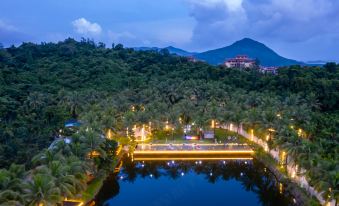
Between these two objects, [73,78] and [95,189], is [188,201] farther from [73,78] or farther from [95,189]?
[73,78]

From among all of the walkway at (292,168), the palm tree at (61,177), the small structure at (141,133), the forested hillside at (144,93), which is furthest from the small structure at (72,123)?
the palm tree at (61,177)

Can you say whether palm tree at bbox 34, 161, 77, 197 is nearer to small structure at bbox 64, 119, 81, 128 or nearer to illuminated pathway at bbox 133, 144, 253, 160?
illuminated pathway at bbox 133, 144, 253, 160

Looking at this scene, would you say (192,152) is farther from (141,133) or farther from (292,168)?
(292,168)

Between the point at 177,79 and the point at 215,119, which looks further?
the point at 177,79

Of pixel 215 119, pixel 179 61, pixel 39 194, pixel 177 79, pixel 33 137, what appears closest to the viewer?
pixel 39 194

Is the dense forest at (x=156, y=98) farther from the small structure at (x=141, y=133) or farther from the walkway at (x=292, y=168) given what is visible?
the walkway at (x=292, y=168)

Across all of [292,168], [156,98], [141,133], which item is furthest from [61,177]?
[156,98]

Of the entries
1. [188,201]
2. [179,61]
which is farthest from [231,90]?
[188,201]
